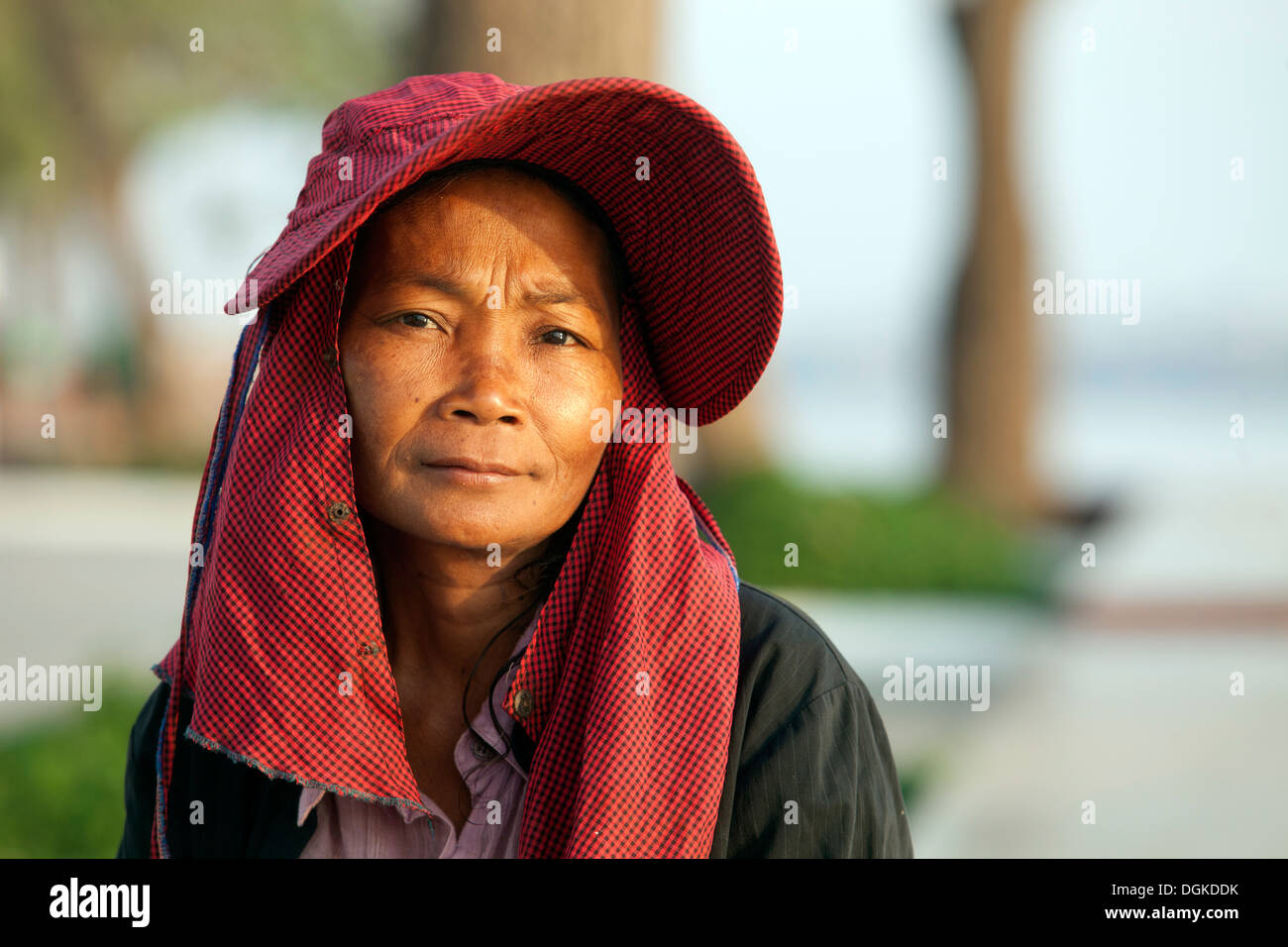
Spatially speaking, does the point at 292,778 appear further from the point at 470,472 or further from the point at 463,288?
the point at 463,288

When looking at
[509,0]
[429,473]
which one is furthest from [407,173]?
[509,0]

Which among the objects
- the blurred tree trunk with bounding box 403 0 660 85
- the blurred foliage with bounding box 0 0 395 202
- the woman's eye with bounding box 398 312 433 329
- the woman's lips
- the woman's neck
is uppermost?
the blurred foliage with bounding box 0 0 395 202

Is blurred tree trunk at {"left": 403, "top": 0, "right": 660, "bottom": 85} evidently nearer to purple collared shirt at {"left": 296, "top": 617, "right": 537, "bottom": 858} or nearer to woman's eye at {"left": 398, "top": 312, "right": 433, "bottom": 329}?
woman's eye at {"left": 398, "top": 312, "right": 433, "bottom": 329}

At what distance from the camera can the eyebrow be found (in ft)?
6.33

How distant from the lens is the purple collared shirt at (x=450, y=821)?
6.46 feet

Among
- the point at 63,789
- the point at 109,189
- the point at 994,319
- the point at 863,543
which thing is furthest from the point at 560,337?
the point at 109,189

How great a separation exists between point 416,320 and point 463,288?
9 centimetres

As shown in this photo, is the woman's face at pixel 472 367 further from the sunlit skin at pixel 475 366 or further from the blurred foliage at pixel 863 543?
the blurred foliage at pixel 863 543

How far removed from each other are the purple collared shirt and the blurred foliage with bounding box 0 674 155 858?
2.38 m

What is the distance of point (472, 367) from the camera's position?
6.24 feet

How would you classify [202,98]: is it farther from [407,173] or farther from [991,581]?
[407,173]

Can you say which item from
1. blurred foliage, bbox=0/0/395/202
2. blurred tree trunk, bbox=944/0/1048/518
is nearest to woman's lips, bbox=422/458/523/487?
blurred tree trunk, bbox=944/0/1048/518

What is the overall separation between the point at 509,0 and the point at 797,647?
13.5 feet

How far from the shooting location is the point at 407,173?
1.76 meters
